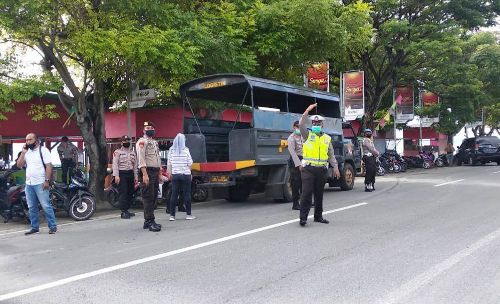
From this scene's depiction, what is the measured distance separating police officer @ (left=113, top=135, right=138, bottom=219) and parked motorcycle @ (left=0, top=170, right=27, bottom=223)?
6.32 feet

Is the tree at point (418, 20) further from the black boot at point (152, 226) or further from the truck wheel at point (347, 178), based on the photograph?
the black boot at point (152, 226)

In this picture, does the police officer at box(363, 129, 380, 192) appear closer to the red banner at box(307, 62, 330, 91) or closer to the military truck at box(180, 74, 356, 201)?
the military truck at box(180, 74, 356, 201)

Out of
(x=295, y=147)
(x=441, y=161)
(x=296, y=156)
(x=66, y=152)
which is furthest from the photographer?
(x=441, y=161)

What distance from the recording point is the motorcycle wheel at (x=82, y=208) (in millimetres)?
10789

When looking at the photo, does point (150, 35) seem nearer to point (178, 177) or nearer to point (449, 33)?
point (178, 177)

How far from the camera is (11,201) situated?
10.4 metres

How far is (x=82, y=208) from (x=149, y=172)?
9.23 ft

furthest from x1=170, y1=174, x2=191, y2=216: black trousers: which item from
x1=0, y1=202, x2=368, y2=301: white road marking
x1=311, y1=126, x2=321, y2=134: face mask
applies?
x1=311, y1=126, x2=321, y2=134: face mask

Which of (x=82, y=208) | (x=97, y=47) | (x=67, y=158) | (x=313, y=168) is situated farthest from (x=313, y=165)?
(x=67, y=158)

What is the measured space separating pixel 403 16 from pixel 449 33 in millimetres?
2389

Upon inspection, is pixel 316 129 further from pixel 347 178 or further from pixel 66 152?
pixel 66 152

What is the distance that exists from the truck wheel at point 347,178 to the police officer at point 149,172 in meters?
7.63

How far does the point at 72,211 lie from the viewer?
1076 centimetres

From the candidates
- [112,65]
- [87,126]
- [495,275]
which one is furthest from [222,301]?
[87,126]
